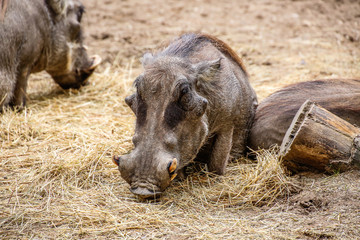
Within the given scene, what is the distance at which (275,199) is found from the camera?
2965 mm

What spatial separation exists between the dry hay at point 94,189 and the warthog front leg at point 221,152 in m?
0.09

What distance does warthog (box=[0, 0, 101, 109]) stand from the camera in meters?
4.43

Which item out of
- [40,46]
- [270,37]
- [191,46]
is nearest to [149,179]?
[191,46]

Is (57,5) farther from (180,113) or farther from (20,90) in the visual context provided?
(180,113)

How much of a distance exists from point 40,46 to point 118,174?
91.1 inches

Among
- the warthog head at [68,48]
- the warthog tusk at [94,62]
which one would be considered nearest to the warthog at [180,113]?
the warthog head at [68,48]

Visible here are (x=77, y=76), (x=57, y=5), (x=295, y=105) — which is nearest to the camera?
(x=295, y=105)

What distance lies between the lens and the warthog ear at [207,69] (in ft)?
10.3

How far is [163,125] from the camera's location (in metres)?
2.87

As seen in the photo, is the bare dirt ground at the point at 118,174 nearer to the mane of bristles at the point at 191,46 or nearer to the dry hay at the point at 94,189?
the dry hay at the point at 94,189

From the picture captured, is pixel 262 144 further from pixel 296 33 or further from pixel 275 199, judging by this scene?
pixel 296 33

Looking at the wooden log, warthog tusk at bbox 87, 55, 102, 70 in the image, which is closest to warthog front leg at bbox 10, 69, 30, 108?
warthog tusk at bbox 87, 55, 102, 70

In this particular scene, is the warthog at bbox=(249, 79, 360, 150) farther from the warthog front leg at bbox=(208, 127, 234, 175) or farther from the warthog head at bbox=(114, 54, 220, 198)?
the warthog head at bbox=(114, 54, 220, 198)

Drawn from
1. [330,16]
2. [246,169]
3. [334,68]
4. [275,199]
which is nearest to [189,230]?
[275,199]
